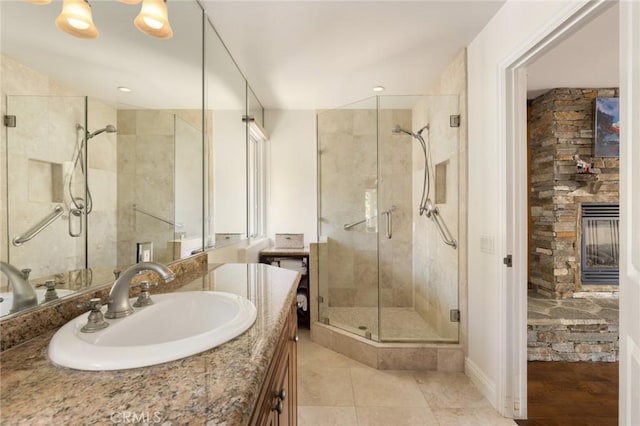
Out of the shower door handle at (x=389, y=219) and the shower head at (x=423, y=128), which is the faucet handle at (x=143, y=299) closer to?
the shower door handle at (x=389, y=219)

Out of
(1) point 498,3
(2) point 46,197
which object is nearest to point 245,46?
(1) point 498,3

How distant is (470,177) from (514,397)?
1.43 meters

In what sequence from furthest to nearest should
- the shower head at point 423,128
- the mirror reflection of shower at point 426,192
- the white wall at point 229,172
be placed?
the shower head at point 423,128 → the mirror reflection of shower at point 426,192 → the white wall at point 229,172

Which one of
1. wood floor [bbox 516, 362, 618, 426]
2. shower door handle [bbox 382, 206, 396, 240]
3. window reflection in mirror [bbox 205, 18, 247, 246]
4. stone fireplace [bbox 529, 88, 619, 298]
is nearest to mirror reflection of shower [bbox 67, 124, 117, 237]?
window reflection in mirror [bbox 205, 18, 247, 246]

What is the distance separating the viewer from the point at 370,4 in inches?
67.1

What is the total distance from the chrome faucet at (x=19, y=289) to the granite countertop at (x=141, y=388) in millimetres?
90

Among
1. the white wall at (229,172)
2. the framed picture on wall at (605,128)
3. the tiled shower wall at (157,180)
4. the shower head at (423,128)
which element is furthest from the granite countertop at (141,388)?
the framed picture on wall at (605,128)

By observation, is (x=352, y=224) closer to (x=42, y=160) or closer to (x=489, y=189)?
(x=489, y=189)

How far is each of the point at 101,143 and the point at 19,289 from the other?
1.69ft

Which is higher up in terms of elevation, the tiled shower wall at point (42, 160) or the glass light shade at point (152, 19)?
the glass light shade at point (152, 19)

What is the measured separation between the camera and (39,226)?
78 centimetres

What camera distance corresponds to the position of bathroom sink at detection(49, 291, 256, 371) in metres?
0.57

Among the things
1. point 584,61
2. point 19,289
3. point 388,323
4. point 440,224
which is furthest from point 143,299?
point 584,61

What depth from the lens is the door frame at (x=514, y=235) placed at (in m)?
1.71
